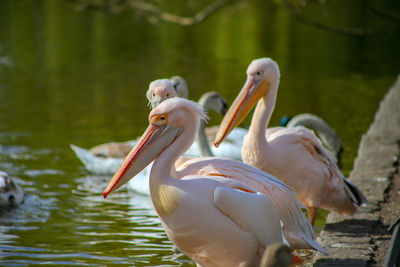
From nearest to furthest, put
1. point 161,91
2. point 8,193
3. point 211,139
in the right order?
point 161,91 < point 8,193 < point 211,139

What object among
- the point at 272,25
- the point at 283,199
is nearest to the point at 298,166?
the point at 283,199

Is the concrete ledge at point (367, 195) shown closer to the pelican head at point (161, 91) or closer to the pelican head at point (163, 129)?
the pelican head at point (163, 129)

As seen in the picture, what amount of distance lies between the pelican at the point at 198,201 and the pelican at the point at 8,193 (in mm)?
2359

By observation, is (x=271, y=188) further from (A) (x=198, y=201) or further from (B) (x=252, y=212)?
(A) (x=198, y=201)

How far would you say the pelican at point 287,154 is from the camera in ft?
16.0

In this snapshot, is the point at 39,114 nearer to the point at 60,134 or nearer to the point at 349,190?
the point at 60,134

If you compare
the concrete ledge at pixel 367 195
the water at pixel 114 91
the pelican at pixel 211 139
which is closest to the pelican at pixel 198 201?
the concrete ledge at pixel 367 195

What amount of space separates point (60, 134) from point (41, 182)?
2.23m

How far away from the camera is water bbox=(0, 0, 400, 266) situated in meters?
5.27

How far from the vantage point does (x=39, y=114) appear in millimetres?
10305

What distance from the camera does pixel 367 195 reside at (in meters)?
5.43

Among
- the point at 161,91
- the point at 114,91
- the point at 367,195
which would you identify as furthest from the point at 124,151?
the point at 114,91

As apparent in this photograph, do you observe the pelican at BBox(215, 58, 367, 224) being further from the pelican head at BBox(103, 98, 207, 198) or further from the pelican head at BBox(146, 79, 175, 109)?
the pelican head at BBox(103, 98, 207, 198)

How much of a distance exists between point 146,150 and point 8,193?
8.10 feet
